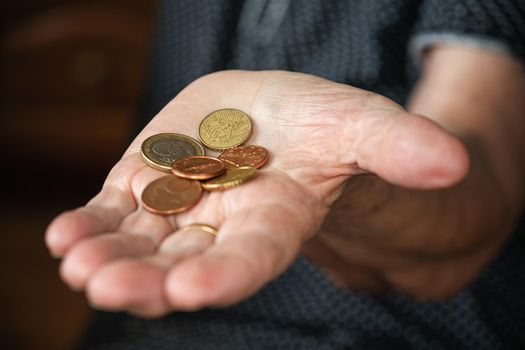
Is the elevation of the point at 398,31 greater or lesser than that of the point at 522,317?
greater

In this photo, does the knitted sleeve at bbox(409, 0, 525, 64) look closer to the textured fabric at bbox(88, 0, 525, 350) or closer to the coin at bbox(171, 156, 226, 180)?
the textured fabric at bbox(88, 0, 525, 350)

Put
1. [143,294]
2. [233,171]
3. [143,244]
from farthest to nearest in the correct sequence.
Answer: [233,171] → [143,244] → [143,294]

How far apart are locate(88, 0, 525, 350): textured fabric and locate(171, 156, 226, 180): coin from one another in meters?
0.34

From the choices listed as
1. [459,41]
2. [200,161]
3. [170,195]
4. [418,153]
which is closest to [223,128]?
[200,161]

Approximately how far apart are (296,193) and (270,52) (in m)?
0.56

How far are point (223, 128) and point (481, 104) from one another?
545 millimetres

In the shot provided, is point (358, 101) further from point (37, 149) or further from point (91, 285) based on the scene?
point (37, 149)

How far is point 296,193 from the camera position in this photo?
0.81m

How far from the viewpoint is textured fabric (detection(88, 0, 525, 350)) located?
3.56 feet

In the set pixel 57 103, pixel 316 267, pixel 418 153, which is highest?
pixel 418 153

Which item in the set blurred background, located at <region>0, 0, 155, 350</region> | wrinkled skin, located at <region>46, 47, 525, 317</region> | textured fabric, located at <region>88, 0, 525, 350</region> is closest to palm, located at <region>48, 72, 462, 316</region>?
wrinkled skin, located at <region>46, 47, 525, 317</region>

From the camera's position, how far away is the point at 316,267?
1.21 meters

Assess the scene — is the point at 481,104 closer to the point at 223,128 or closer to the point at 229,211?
the point at 223,128

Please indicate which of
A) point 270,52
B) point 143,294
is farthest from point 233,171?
point 270,52
